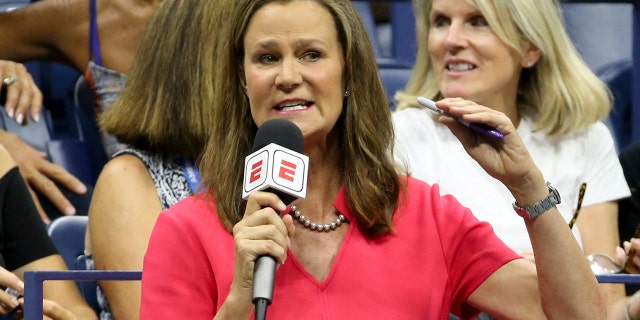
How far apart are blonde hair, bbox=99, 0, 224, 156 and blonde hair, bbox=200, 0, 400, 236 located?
0.46 m

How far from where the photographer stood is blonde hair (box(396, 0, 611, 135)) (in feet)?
8.79

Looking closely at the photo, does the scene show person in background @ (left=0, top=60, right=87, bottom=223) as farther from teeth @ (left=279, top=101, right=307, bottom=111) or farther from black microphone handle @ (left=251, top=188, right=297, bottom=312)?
black microphone handle @ (left=251, top=188, right=297, bottom=312)

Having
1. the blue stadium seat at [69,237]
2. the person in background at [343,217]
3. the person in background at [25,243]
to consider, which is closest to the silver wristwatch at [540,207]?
the person in background at [343,217]

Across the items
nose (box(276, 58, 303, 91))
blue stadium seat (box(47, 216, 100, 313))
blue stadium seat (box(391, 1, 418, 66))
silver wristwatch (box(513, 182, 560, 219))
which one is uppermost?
nose (box(276, 58, 303, 91))

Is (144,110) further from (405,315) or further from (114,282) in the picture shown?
(405,315)

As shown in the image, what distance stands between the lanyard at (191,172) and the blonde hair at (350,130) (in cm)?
50

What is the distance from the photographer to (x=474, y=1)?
2.66 m

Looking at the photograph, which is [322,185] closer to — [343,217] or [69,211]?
[343,217]

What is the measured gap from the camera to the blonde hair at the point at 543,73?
2.68 metres

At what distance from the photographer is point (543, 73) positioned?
278 cm

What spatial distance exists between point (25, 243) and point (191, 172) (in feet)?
1.25

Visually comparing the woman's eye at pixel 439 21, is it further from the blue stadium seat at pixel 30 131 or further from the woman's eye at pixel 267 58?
the blue stadium seat at pixel 30 131

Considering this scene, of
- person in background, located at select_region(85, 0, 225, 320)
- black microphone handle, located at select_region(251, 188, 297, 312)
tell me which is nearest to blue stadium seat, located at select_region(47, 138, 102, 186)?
person in background, located at select_region(85, 0, 225, 320)

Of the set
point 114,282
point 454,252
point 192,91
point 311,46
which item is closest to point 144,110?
point 192,91
